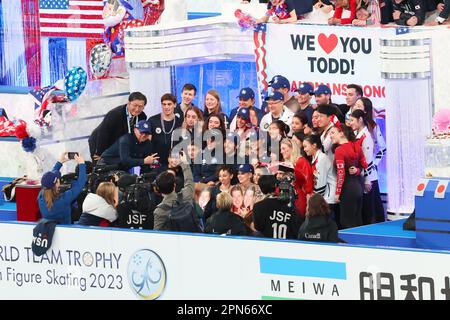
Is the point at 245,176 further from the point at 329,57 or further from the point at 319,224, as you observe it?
the point at 329,57

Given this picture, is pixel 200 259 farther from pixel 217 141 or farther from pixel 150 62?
pixel 150 62

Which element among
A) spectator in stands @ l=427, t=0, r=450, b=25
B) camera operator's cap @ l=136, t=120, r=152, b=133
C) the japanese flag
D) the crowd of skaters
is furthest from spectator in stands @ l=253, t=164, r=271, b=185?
spectator in stands @ l=427, t=0, r=450, b=25

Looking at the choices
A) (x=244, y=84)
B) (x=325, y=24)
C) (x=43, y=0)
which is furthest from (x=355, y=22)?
(x=43, y=0)

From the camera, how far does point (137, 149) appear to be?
1983cm

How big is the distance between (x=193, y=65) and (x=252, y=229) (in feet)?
12.1

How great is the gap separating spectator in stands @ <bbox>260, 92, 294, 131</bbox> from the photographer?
1.45m

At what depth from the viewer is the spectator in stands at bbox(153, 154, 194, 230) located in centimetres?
1844

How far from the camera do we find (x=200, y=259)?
722 inches

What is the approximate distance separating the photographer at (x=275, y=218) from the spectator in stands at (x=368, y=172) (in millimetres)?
1275

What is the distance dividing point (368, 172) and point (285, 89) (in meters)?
1.39

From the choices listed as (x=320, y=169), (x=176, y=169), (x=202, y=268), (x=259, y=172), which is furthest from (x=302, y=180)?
(x=176, y=169)
